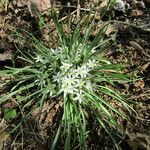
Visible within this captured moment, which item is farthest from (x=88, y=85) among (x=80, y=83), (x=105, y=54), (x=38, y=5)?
(x=38, y=5)

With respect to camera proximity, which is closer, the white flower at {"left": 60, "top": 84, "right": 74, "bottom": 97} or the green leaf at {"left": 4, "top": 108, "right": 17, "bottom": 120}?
the white flower at {"left": 60, "top": 84, "right": 74, "bottom": 97}

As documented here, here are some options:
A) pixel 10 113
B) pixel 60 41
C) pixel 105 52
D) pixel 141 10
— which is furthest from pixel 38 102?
pixel 141 10

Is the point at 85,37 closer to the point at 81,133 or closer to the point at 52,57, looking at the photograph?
the point at 52,57

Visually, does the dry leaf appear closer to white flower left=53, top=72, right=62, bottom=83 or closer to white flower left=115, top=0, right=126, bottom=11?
white flower left=115, top=0, right=126, bottom=11

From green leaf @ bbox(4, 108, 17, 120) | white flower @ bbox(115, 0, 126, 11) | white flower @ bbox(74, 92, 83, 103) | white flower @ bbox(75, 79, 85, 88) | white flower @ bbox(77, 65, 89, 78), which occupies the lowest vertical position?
green leaf @ bbox(4, 108, 17, 120)

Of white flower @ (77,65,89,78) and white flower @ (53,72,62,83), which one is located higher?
white flower @ (77,65,89,78)

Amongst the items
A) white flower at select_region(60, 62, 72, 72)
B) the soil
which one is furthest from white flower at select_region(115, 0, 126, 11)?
white flower at select_region(60, 62, 72, 72)

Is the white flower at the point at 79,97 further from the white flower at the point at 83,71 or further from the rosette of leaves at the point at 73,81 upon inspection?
the white flower at the point at 83,71

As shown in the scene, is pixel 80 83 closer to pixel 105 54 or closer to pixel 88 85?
pixel 88 85
